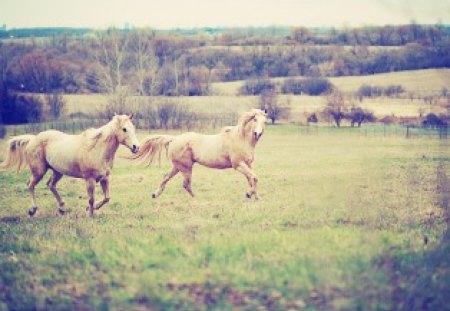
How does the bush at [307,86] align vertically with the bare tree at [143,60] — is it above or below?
below

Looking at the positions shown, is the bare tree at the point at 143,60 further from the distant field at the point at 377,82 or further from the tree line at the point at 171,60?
the distant field at the point at 377,82

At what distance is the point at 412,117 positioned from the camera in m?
36.4

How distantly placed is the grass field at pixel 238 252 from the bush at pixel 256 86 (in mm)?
43240

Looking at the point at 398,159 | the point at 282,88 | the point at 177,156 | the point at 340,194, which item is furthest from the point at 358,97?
the point at 340,194

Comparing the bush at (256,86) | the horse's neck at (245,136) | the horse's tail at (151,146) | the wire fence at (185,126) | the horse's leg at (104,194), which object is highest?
the horse's neck at (245,136)

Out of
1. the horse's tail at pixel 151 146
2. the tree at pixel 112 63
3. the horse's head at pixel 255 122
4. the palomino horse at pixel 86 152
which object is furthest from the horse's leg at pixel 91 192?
the tree at pixel 112 63

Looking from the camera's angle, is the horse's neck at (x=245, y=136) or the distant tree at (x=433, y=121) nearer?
the horse's neck at (x=245, y=136)

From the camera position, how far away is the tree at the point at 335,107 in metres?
39.5

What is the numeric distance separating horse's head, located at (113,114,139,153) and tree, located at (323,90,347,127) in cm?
2597

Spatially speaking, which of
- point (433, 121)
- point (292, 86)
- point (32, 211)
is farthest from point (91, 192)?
point (292, 86)

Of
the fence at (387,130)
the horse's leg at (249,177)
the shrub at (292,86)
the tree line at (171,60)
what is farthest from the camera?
the shrub at (292,86)

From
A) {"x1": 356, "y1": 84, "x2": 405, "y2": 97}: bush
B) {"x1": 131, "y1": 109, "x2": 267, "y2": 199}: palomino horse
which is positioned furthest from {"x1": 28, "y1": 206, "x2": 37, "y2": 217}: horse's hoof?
{"x1": 356, "y1": 84, "x2": 405, "y2": 97}: bush

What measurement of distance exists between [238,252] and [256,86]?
5201 cm

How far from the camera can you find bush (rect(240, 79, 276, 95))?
185ft
